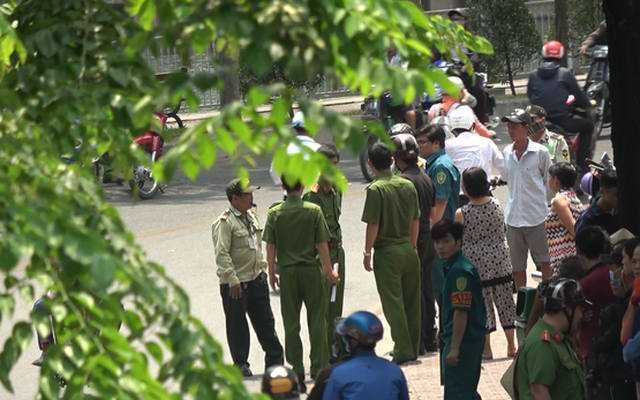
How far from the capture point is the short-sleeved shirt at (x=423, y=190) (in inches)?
362

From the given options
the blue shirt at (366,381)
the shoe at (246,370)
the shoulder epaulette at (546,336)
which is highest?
the blue shirt at (366,381)

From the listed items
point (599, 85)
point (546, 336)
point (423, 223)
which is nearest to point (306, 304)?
point (423, 223)

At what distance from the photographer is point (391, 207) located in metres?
8.73

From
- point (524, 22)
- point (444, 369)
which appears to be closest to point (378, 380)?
point (444, 369)

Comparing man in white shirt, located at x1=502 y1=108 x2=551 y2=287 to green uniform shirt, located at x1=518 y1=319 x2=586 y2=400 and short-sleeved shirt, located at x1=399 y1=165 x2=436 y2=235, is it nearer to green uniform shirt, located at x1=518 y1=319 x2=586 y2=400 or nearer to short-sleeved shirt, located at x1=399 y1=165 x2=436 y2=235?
short-sleeved shirt, located at x1=399 y1=165 x2=436 y2=235

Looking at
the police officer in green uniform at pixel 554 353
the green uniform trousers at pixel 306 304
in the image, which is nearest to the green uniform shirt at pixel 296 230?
the green uniform trousers at pixel 306 304

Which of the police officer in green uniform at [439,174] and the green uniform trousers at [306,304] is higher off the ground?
the police officer in green uniform at [439,174]

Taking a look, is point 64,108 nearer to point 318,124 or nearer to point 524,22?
point 318,124

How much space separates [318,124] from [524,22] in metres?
22.9

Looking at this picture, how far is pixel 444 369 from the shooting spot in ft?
24.1

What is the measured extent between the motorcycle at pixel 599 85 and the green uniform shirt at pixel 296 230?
975cm

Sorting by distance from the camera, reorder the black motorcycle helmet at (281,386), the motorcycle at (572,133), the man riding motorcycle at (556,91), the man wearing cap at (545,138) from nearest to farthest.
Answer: the black motorcycle helmet at (281,386) → the man wearing cap at (545,138) → the man riding motorcycle at (556,91) → the motorcycle at (572,133)

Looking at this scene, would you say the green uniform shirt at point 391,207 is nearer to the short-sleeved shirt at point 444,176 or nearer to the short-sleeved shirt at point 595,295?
the short-sleeved shirt at point 444,176

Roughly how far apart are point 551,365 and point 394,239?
3.02 meters
